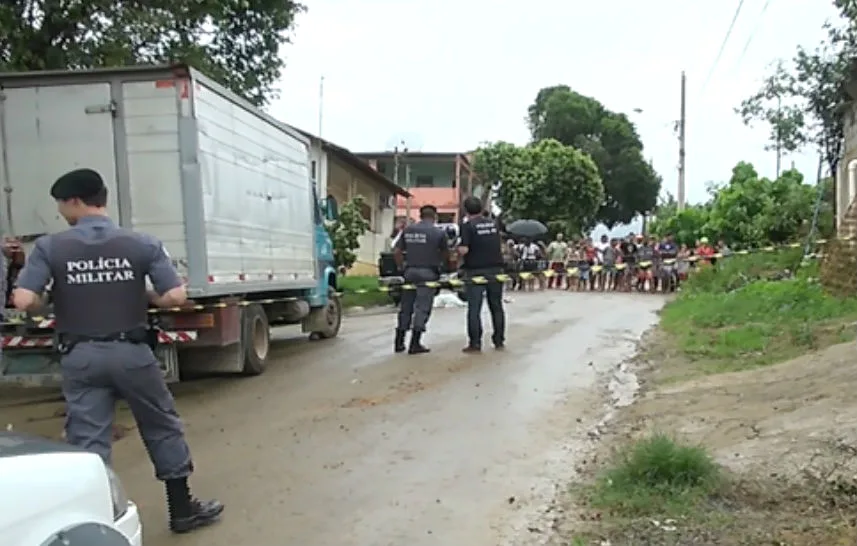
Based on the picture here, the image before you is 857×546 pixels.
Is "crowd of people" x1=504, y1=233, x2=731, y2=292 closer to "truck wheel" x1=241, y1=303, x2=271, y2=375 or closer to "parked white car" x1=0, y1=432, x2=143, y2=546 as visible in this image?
"truck wheel" x1=241, y1=303, x2=271, y2=375

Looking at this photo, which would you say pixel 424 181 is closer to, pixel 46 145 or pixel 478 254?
pixel 478 254

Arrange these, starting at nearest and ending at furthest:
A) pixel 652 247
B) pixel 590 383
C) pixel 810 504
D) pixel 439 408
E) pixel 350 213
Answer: pixel 810 504
pixel 439 408
pixel 590 383
pixel 350 213
pixel 652 247

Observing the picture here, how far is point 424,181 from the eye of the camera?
55.9 m

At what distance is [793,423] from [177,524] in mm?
4043

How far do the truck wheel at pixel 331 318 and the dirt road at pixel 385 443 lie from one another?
188 cm

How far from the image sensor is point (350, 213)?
26938 millimetres

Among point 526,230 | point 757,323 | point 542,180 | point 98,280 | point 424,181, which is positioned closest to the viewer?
point 98,280

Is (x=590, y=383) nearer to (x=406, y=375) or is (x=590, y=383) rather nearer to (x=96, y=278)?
(x=406, y=375)

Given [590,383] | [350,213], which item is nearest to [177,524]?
[590,383]

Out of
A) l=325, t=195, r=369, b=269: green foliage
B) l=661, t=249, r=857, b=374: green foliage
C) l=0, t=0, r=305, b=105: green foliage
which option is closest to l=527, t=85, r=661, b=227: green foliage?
l=325, t=195, r=369, b=269: green foliage

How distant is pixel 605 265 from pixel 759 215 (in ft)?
15.6

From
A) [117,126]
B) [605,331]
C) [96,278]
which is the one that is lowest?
[605,331]

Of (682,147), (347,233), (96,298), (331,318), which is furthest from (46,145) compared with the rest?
(682,147)

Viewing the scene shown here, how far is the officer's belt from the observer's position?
16.6 ft
